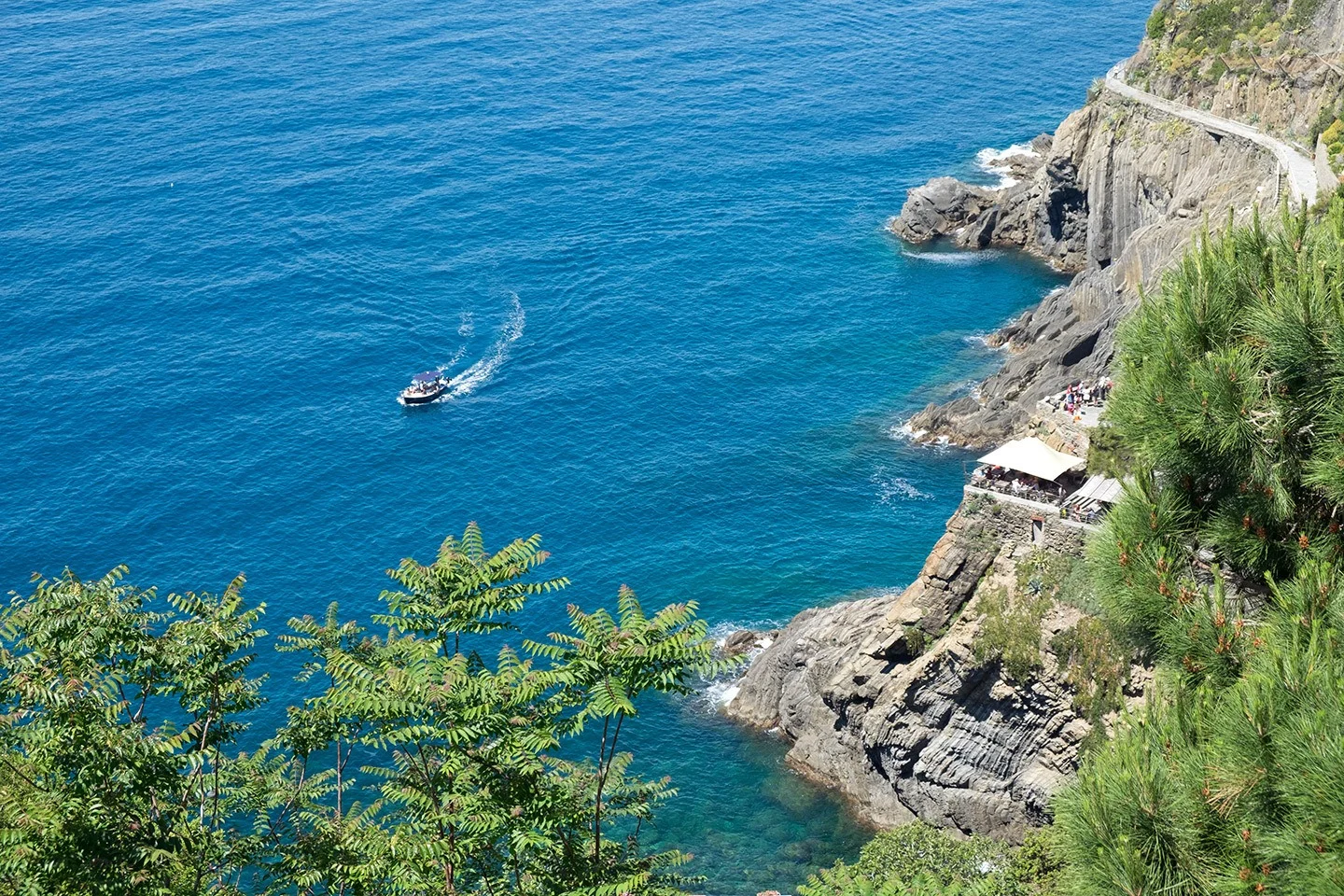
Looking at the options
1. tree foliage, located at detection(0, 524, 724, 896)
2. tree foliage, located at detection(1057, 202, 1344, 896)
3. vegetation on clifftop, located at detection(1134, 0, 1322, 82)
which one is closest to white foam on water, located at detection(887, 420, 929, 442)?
vegetation on clifftop, located at detection(1134, 0, 1322, 82)

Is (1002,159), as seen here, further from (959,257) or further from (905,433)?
(905,433)

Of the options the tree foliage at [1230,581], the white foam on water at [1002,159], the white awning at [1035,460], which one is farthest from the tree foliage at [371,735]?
the white foam on water at [1002,159]

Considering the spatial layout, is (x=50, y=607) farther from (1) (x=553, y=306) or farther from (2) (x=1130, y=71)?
(2) (x=1130, y=71)

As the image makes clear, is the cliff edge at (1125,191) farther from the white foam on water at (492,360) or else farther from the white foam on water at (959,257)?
the white foam on water at (492,360)

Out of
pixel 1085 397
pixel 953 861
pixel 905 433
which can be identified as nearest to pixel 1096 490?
pixel 953 861

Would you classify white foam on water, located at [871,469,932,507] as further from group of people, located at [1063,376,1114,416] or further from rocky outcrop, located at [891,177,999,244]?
rocky outcrop, located at [891,177,999,244]

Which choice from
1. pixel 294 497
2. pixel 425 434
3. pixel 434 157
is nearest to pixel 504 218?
pixel 434 157
